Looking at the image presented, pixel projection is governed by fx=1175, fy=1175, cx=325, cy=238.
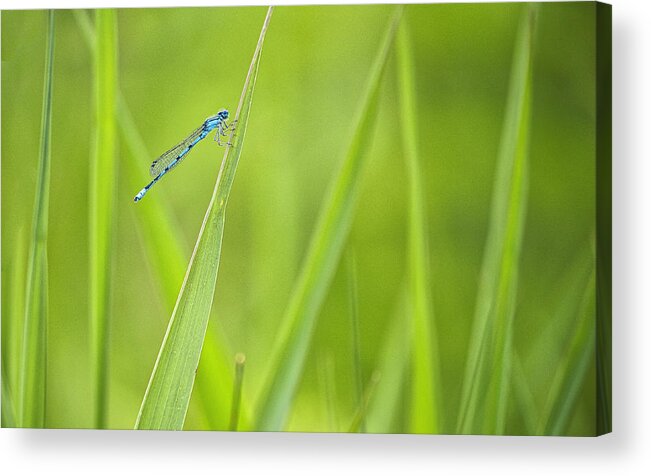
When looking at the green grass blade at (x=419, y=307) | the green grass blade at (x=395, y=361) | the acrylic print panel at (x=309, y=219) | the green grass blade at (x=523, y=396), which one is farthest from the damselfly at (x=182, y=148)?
the green grass blade at (x=523, y=396)

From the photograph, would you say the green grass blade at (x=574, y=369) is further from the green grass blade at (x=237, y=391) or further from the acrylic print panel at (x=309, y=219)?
the green grass blade at (x=237, y=391)

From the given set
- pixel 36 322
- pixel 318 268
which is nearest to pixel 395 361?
pixel 318 268

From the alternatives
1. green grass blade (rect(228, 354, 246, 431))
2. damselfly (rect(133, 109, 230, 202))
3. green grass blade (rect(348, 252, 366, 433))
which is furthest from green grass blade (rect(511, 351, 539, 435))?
damselfly (rect(133, 109, 230, 202))

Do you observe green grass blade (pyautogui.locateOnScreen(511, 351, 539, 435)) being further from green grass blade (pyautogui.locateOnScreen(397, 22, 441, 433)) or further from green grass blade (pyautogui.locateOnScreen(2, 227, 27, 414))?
green grass blade (pyautogui.locateOnScreen(2, 227, 27, 414))

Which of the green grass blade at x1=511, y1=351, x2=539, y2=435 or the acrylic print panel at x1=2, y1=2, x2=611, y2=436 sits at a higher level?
the acrylic print panel at x1=2, y1=2, x2=611, y2=436

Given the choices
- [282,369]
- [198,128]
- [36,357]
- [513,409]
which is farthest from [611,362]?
[36,357]

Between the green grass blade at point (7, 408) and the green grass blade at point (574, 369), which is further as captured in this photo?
the green grass blade at point (7, 408)
